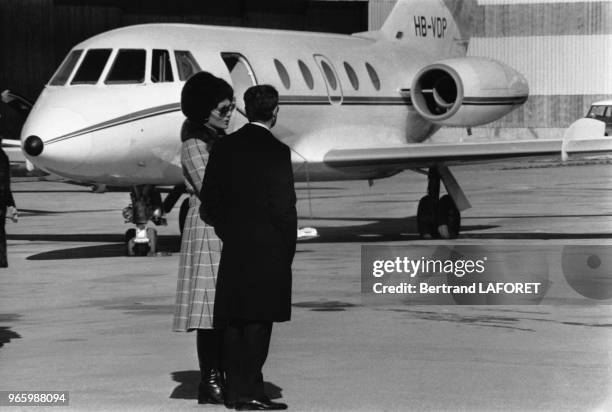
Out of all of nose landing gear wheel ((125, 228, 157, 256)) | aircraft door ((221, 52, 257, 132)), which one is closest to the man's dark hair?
nose landing gear wheel ((125, 228, 157, 256))

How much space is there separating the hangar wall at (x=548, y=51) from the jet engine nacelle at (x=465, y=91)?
32104 mm

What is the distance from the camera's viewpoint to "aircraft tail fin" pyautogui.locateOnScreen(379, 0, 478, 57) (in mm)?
24031

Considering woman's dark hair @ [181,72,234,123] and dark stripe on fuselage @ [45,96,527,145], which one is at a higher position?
woman's dark hair @ [181,72,234,123]

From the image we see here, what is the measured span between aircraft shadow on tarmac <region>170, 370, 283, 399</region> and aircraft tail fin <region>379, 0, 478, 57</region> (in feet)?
50.6

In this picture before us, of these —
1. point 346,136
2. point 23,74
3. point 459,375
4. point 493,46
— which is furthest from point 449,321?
point 493,46

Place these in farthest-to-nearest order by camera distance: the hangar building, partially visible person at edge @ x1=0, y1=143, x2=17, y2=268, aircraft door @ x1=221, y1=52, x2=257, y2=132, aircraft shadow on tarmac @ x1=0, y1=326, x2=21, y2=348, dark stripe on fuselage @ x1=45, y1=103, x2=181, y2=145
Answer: the hangar building
aircraft door @ x1=221, y1=52, x2=257, y2=132
dark stripe on fuselage @ x1=45, y1=103, x2=181, y2=145
partially visible person at edge @ x1=0, y1=143, x2=17, y2=268
aircraft shadow on tarmac @ x1=0, y1=326, x2=21, y2=348

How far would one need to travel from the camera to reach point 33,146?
1628 centimetres

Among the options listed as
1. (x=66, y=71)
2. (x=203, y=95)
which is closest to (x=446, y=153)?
(x=66, y=71)

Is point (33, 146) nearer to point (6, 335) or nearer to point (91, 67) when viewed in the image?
point (91, 67)

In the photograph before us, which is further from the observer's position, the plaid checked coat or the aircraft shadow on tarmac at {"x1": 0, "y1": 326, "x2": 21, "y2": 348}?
the aircraft shadow on tarmac at {"x1": 0, "y1": 326, "x2": 21, "y2": 348}

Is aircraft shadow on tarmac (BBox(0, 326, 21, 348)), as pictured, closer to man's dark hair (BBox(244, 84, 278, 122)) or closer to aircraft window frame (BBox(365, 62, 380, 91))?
man's dark hair (BBox(244, 84, 278, 122))

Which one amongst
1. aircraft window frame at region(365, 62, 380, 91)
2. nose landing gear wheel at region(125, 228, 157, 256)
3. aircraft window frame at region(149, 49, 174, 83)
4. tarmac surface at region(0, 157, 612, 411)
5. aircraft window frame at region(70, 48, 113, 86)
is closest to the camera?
tarmac surface at region(0, 157, 612, 411)

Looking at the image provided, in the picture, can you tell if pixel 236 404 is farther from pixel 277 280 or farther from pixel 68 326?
pixel 68 326

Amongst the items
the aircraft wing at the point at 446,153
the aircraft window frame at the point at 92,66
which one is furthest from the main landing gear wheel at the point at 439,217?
the aircraft window frame at the point at 92,66
